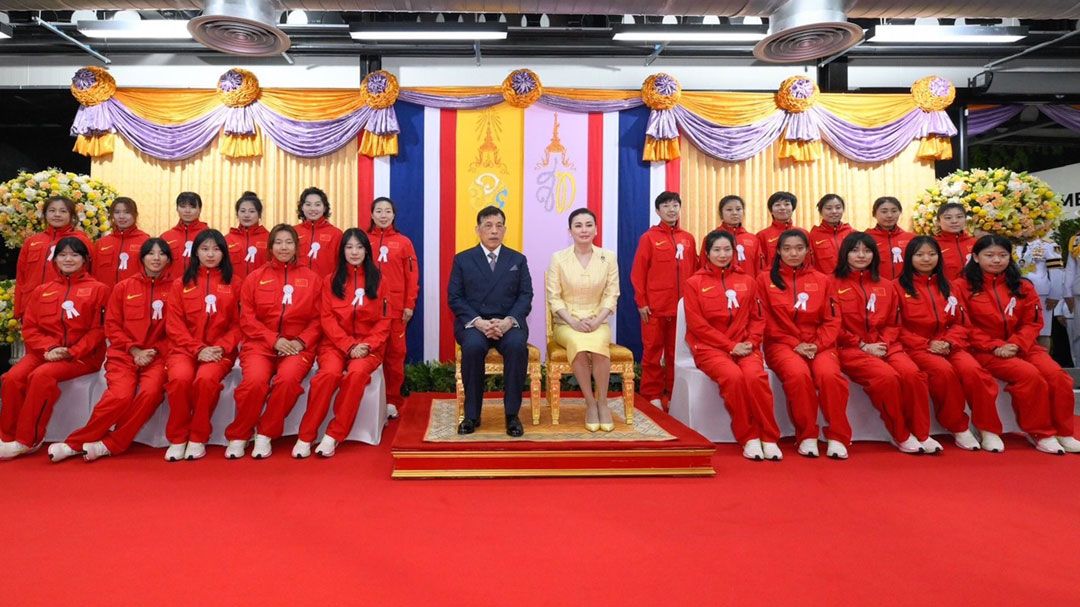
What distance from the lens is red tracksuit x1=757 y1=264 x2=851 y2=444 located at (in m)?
3.74

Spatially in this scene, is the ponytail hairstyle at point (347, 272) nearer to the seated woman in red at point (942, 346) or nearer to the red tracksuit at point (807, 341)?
the red tracksuit at point (807, 341)

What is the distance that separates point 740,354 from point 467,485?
6.15 ft

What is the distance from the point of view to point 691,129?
621cm

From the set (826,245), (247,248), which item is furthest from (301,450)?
(826,245)

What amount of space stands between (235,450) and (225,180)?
3535 mm

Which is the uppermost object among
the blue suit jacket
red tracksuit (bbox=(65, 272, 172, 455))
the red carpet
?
the blue suit jacket

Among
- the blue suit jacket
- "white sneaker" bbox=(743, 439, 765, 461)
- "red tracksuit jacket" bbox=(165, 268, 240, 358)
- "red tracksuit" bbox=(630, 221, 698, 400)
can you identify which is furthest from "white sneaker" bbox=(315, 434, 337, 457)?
"red tracksuit" bbox=(630, 221, 698, 400)

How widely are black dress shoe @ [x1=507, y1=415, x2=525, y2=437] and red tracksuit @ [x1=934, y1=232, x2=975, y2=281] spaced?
140 inches

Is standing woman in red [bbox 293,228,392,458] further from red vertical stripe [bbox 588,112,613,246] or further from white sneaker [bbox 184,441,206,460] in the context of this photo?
red vertical stripe [bbox 588,112,613,246]

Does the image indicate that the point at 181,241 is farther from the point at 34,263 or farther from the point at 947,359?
the point at 947,359

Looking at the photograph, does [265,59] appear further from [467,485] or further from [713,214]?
[467,485]

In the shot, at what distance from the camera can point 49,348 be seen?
383 cm

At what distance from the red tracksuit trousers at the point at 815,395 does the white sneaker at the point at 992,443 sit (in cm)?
84

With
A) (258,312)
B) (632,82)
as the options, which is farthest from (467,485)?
(632,82)
